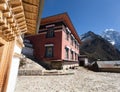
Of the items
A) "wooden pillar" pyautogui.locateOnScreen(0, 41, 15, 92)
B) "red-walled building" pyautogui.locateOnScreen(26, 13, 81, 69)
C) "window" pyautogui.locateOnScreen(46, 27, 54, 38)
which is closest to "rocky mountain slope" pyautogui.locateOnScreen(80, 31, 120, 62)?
"red-walled building" pyautogui.locateOnScreen(26, 13, 81, 69)

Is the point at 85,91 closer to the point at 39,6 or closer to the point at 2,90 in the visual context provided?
the point at 2,90

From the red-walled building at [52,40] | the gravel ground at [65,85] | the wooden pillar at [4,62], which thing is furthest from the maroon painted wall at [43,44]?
the wooden pillar at [4,62]

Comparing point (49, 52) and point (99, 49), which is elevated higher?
point (99, 49)

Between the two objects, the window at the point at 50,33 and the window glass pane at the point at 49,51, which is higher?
the window at the point at 50,33

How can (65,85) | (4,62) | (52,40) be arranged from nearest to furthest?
(4,62)
(65,85)
(52,40)

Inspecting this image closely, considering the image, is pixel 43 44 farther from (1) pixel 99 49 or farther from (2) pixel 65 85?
(1) pixel 99 49

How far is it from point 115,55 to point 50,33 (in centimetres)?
6364

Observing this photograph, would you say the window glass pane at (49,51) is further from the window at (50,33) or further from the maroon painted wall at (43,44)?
the window at (50,33)

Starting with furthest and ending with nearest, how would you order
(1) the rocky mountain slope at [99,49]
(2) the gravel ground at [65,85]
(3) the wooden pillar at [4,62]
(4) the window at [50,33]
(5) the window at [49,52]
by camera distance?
(1) the rocky mountain slope at [99,49], (4) the window at [50,33], (5) the window at [49,52], (2) the gravel ground at [65,85], (3) the wooden pillar at [4,62]

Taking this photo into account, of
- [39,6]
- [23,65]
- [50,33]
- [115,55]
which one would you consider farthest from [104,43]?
[39,6]

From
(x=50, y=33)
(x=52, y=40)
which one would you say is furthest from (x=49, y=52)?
(x=50, y=33)

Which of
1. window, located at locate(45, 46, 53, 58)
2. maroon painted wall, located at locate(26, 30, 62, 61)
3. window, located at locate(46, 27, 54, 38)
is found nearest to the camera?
maroon painted wall, located at locate(26, 30, 62, 61)

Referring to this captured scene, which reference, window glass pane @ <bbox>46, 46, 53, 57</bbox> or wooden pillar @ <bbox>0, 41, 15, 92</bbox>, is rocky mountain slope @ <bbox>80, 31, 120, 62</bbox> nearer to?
window glass pane @ <bbox>46, 46, 53, 57</bbox>

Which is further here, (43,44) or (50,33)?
(43,44)
